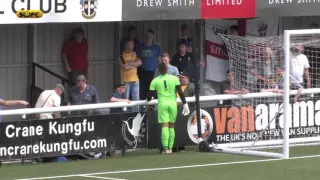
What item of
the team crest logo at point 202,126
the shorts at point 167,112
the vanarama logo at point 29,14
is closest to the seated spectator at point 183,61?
the team crest logo at point 202,126

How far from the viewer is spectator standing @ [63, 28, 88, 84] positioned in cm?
2103

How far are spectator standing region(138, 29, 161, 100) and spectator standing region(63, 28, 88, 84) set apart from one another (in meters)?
1.35

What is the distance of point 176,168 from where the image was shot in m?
17.5

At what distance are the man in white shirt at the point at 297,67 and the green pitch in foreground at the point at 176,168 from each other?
177cm

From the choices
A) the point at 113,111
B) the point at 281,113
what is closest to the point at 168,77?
the point at 113,111

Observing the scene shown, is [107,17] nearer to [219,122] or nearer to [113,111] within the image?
[113,111]

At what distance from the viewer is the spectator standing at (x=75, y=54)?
2103cm

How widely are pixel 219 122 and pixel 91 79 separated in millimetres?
3310

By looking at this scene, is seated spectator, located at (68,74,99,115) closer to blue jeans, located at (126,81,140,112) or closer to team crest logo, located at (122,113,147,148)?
team crest logo, located at (122,113,147,148)

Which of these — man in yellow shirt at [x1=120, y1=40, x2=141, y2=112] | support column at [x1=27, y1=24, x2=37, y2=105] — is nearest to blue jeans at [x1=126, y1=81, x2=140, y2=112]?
man in yellow shirt at [x1=120, y1=40, x2=141, y2=112]

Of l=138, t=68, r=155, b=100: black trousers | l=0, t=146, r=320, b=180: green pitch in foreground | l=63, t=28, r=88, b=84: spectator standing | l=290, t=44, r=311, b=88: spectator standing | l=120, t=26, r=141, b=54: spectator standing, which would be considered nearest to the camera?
l=0, t=146, r=320, b=180: green pitch in foreground

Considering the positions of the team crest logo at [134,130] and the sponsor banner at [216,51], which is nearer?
the team crest logo at [134,130]

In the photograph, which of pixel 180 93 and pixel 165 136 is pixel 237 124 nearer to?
pixel 180 93

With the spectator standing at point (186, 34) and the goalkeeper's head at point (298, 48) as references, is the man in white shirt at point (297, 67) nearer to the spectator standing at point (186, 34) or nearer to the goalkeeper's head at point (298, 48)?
the goalkeeper's head at point (298, 48)
